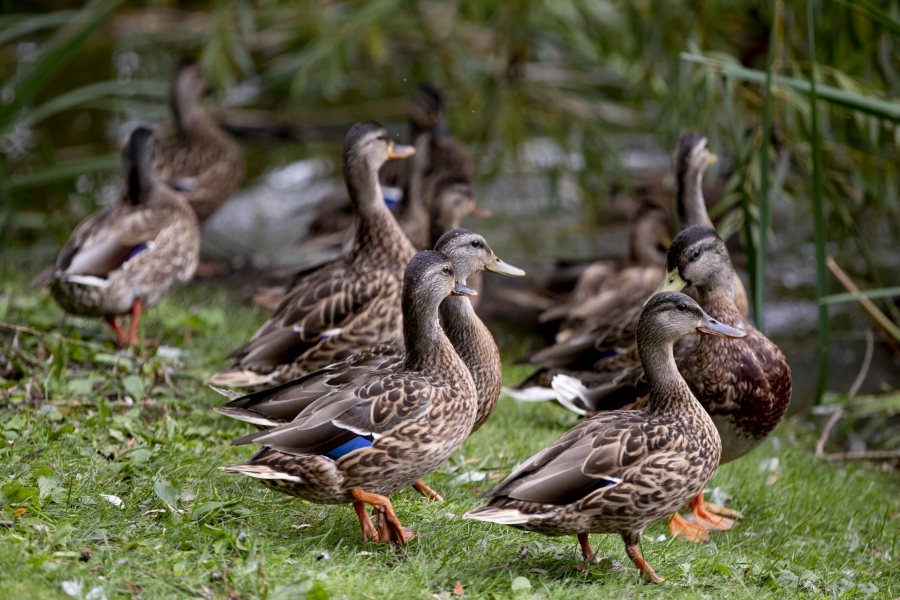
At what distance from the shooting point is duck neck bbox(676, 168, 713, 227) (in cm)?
691

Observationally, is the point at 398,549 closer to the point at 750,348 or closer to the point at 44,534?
A: the point at 44,534

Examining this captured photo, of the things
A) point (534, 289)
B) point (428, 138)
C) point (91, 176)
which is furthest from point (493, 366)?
point (91, 176)

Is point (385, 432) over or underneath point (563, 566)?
over

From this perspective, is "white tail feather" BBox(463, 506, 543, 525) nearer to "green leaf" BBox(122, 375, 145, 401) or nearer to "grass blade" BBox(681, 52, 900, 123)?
"green leaf" BBox(122, 375, 145, 401)

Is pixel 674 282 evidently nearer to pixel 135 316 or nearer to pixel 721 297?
pixel 721 297

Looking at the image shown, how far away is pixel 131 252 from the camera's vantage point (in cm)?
697

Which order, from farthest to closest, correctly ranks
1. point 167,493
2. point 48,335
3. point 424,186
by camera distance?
point 424,186, point 48,335, point 167,493

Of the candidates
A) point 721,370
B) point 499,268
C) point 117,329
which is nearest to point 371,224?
point 499,268

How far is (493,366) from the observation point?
17.6 ft

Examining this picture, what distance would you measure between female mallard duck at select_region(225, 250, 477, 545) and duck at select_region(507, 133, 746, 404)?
1.33 metres

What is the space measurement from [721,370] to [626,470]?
1.39 meters

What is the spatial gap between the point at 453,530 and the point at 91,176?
26.6 ft

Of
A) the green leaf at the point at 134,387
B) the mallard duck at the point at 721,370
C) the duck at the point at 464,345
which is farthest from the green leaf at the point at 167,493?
the mallard duck at the point at 721,370

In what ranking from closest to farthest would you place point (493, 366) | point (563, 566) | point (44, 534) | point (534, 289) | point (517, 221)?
1. point (44, 534)
2. point (563, 566)
3. point (493, 366)
4. point (534, 289)
5. point (517, 221)
